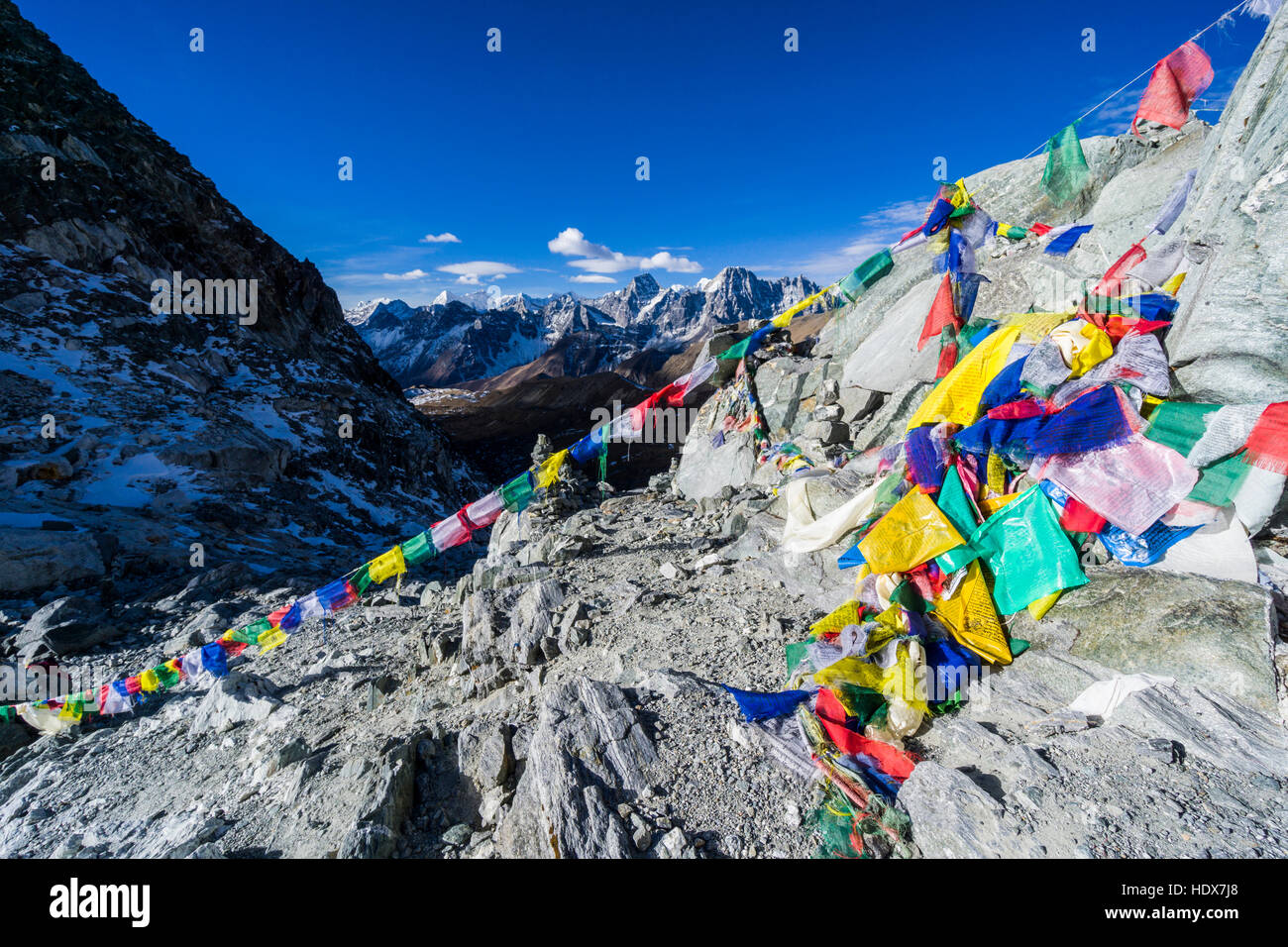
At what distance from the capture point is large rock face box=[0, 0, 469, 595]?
49.4 ft

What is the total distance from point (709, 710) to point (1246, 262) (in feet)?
20.0

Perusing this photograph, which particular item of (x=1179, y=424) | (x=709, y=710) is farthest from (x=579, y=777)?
(x=1179, y=424)

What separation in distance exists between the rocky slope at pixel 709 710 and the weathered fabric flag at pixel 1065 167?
0.33 meters

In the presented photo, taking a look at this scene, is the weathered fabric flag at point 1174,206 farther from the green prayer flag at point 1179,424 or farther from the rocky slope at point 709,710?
the green prayer flag at point 1179,424

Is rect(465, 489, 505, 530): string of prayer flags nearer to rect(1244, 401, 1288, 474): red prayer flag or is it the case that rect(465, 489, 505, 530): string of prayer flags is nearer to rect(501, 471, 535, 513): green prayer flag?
rect(501, 471, 535, 513): green prayer flag

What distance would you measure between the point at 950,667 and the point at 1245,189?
17.5 feet

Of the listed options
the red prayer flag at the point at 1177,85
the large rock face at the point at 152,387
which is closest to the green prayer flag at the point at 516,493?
the large rock face at the point at 152,387

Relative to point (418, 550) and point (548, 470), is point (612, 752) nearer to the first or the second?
point (548, 470)

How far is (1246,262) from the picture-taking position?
4.64 meters

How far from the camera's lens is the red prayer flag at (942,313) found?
316 inches

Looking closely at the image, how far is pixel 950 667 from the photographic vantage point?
163 inches

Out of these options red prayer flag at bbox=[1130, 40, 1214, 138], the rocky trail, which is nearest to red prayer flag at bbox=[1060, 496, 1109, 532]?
the rocky trail
